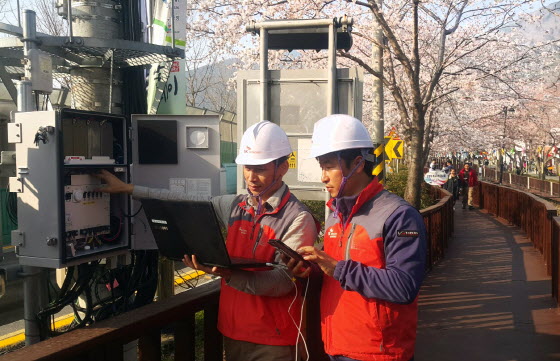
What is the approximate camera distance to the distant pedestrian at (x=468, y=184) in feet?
81.1

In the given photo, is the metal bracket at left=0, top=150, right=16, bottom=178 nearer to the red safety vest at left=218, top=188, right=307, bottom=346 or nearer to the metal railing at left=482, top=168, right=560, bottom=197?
the red safety vest at left=218, top=188, right=307, bottom=346

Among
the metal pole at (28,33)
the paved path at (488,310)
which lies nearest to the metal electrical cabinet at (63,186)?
the metal pole at (28,33)

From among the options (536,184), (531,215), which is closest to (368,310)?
(531,215)

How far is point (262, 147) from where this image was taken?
300cm

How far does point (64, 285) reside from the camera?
4.18 metres

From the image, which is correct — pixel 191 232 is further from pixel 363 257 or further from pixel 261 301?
pixel 363 257

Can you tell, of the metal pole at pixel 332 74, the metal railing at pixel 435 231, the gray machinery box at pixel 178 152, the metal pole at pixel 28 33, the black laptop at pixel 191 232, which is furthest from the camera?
the metal railing at pixel 435 231

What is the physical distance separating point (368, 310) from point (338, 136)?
2.65 ft

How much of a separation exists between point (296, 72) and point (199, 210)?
10.9 ft

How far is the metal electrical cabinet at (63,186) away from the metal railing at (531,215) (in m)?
5.90

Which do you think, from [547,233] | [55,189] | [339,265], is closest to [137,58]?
[55,189]

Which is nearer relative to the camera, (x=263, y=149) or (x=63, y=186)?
(x=263, y=149)

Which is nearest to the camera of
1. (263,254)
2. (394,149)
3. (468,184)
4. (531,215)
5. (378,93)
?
(263,254)

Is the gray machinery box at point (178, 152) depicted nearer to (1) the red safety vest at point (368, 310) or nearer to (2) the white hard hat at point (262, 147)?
(2) the white hard hat at point (262, 147)
